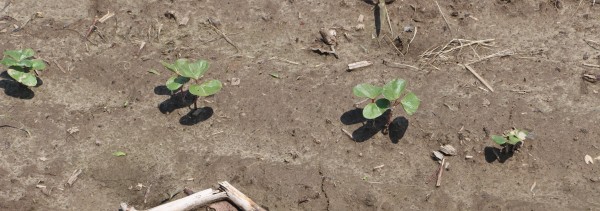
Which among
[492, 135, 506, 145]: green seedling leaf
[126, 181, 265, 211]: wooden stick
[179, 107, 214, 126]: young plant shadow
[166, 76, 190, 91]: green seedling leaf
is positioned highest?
[166, 76, 190, 91]: green seedling leaf

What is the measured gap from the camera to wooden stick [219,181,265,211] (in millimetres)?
3523

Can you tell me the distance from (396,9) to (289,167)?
145 centimetres

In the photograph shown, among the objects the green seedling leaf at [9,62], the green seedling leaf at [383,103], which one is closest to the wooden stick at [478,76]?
the green seedling leaf at [383,103]

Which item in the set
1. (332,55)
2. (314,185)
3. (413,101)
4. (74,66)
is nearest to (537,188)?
(413,101)

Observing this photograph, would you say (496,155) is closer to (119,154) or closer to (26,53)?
(119,154)

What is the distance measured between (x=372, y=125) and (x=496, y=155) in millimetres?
713

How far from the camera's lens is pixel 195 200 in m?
3.50

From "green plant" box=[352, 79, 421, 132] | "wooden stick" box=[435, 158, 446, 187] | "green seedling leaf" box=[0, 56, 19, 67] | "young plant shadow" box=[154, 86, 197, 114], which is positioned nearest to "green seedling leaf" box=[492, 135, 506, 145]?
"wooden stick" box=[435, 158, 446, 187]

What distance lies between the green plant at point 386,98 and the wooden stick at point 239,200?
78 cm

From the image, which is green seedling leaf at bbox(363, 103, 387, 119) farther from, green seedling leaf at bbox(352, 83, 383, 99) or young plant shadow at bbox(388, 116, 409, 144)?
young plant shadow at bbox(388, 116, 409, 144)

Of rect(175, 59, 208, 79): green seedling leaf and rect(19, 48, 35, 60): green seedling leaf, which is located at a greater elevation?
rect(175, 59, 208, 79): green seedling leaf

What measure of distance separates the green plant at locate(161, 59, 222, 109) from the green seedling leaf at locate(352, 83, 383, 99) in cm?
78

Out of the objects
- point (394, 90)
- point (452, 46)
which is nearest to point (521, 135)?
point (394, 90)

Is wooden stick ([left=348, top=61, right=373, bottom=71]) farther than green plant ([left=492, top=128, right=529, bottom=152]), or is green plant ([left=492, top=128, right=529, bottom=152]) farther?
wooden stick ([left=348, top=61, right=373, bottom=71])
